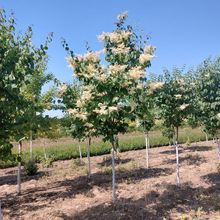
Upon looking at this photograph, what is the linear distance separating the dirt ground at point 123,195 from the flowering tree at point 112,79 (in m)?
2.56

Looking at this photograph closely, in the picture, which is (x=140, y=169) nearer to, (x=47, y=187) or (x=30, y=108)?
(x=47, y=187)

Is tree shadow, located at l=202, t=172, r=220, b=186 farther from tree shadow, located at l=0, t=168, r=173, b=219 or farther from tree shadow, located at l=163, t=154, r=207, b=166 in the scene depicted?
tree shadow, located at l=163, t=154, r=207, b=166

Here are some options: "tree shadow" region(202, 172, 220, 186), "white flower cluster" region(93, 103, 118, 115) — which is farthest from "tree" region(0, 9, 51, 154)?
"tree shadow" region(202, 172, 220, 186)

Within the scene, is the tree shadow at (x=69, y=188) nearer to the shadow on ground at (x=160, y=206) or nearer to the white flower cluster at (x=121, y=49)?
the shadow on ground at (x=160, y=206)

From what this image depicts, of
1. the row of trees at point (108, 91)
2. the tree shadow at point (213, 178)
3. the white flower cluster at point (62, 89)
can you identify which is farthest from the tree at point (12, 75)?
the tree shadow at point (213, 178)

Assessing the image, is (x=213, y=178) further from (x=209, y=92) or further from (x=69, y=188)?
(x=69, y=188)

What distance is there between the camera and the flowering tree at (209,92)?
53.2 ft

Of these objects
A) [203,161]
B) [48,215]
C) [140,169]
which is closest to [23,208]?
[48,215]

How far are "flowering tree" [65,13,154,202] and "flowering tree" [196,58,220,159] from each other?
5.11 meters

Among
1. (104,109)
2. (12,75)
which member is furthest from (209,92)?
(12,75)

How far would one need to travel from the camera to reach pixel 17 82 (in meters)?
8.57

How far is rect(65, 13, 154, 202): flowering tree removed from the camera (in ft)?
35.4

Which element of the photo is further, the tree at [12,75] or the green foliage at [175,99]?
the green foliage at [175,99]

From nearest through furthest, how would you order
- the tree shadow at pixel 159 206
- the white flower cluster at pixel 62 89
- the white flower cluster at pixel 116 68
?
the white flower cluster at pixel 116 68
the tree shadow at pixel 159 206
the white flower cluster at pixel 62 89
